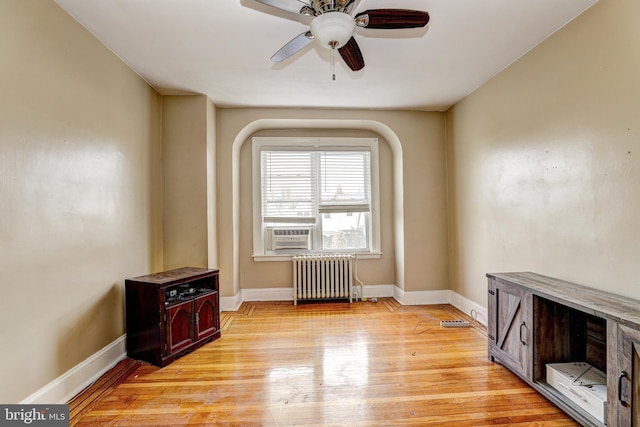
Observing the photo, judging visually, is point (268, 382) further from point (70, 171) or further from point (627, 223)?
point (627, 223)

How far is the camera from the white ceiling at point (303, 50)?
215cm

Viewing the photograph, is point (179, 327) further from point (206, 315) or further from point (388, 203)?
point (388, 203)

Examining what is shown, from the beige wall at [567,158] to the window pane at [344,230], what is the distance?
5.28 ft

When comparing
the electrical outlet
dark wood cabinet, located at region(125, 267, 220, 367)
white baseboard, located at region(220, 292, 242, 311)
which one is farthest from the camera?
white baseboard, located at region(220, 292, 242, 311)

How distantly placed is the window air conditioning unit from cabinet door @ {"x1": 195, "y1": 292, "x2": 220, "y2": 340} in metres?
1.46

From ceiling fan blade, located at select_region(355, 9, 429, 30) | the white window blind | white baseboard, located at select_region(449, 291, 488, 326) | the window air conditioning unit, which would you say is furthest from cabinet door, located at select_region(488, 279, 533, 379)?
the white window blind

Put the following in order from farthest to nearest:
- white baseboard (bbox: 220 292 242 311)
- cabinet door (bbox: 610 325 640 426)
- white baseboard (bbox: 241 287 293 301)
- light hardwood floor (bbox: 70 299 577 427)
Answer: white baseboard (bbox: 241 287 293 301), white baseboard (bbox: 220 292 242 311), light hardwood floor (bbox: 70 299 577 427), cabinet door (bbox: 610 325 640 426)

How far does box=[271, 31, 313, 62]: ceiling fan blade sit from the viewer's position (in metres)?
2.03

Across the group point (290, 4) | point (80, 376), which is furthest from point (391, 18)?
point (80, 376)

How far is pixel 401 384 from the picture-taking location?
230 cm

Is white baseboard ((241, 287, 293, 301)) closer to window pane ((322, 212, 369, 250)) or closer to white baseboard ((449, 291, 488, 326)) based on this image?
window pane ((322, 212, 369, 250))

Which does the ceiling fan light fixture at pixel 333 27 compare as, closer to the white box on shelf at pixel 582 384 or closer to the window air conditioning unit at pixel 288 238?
the white box on shelf at pixel 582 384

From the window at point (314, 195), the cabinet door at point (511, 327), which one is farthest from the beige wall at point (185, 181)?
the cabinet door at point (511, 327)

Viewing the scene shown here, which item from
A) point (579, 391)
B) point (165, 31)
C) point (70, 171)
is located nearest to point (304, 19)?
point (165, 31)
